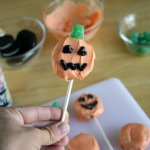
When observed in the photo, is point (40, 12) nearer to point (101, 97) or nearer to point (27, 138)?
point (101, 97)

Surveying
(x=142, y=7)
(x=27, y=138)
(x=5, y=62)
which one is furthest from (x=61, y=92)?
(x=142, y=7)

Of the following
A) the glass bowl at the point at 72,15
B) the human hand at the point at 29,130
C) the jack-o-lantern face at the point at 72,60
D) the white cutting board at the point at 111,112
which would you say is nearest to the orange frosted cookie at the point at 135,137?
the white cutting board at the point at 111,112

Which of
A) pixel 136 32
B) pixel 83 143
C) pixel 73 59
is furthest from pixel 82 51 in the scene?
pixel 136 32

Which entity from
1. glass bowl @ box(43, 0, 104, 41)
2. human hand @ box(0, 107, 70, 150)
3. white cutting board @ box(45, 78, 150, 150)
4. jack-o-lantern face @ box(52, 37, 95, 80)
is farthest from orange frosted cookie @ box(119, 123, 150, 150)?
glass bowl @ box(43, 0, 104, 41)

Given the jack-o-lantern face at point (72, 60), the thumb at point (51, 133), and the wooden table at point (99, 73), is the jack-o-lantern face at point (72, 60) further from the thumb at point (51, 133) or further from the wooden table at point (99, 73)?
the wooden table at point (99, 73)

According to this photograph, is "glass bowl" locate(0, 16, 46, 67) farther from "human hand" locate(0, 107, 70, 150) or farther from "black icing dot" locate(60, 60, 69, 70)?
"black icing dot" locate(60, 60, 69, 70)

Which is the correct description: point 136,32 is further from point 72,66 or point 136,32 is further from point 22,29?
point 72,66

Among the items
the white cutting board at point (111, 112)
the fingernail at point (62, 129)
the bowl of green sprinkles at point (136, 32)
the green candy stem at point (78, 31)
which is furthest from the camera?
the bowl of green sprinkles at point (136, 32)
